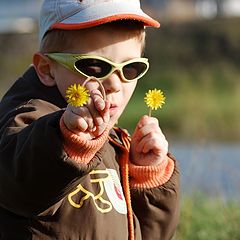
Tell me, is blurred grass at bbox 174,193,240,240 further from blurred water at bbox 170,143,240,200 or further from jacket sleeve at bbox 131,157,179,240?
jacket sleeve at bbox 131,157,179,240

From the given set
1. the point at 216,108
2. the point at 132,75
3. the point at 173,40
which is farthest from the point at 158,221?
the point at 173,40

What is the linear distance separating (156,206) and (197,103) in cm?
1542

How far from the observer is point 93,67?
9.29ft

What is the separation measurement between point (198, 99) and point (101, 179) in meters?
16.4

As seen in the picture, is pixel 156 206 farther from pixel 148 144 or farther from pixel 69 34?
pixel 69 34

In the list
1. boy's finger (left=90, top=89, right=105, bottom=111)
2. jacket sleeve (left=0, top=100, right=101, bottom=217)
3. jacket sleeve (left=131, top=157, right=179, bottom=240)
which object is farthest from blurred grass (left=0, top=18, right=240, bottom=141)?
boy's finger (left=90, top=89, right=105, bottom=111)

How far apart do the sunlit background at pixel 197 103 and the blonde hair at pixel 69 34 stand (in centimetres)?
233

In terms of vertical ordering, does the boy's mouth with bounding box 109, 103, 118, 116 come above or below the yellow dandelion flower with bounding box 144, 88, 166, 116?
below

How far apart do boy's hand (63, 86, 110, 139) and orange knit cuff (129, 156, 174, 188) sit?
67 centimetres

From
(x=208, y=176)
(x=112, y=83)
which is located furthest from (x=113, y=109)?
(x=208, y=176)

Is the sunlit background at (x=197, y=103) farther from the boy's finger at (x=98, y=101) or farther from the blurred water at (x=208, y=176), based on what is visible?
the boy's finger at (x=98, y=101)

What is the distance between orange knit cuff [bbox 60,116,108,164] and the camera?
8.13 feet

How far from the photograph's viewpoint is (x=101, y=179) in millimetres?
2959

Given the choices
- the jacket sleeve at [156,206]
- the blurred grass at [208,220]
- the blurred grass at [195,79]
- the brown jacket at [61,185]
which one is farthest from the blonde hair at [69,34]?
the blurred grass at [195,79]
